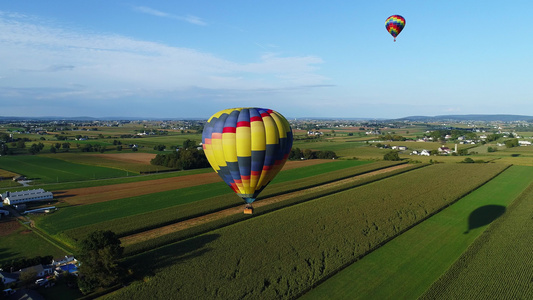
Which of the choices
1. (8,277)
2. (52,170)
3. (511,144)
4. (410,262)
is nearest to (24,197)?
(8,277)

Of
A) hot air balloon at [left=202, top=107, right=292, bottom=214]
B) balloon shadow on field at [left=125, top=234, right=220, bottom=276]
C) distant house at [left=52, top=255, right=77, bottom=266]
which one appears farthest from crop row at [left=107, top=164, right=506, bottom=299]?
distant house at [left=52, top=255, right=77, bottom=266]

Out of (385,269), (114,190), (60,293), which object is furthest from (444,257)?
(114,190)

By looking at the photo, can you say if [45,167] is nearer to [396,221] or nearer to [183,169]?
[183,169]

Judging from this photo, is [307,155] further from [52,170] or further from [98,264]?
[98,264]

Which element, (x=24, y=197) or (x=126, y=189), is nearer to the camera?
(x=24, y=197)

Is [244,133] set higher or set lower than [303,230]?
higher

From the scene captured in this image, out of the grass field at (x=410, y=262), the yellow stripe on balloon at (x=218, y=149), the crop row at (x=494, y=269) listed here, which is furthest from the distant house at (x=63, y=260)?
the crop row at (x=494, y=269)
